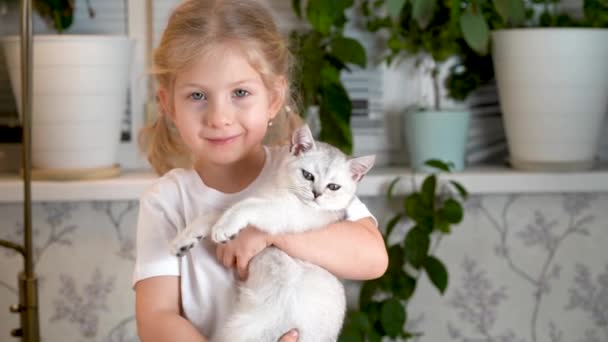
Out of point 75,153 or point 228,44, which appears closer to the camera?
point 228,44

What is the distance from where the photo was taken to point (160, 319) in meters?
1.25

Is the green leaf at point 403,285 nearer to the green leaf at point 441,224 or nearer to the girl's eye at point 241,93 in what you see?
the green leaf at point 441,224

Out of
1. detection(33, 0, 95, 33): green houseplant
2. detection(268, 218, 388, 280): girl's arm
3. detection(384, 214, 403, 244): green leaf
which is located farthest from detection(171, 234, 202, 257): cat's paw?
detection(33, 0, 95, 33): green houseplant

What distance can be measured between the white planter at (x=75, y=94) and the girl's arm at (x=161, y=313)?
0.69 m

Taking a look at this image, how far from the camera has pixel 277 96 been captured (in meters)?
1.28

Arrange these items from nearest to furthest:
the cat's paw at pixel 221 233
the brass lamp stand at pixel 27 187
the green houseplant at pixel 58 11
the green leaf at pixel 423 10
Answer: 1. the cat's paw at pixel 221 233
2. the brass lamp stand at pixel 27 187
3. the green leaf at pixel 423 10
4. the green houseplant at pixel 58 11

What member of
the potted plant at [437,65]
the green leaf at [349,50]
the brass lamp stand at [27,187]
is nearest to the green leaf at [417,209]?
the potted plant at [437,65]

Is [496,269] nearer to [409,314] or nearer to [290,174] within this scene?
[409,314]

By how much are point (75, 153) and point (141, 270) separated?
0.71 metres

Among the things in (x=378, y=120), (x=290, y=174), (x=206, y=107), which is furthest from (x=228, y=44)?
(x=378, y=120)

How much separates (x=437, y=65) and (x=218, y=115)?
1008 millimetres

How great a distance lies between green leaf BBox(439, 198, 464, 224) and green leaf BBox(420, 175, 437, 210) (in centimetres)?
3

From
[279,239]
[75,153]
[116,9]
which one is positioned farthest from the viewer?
[116,9]

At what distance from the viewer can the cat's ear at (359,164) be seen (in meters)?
1.21
